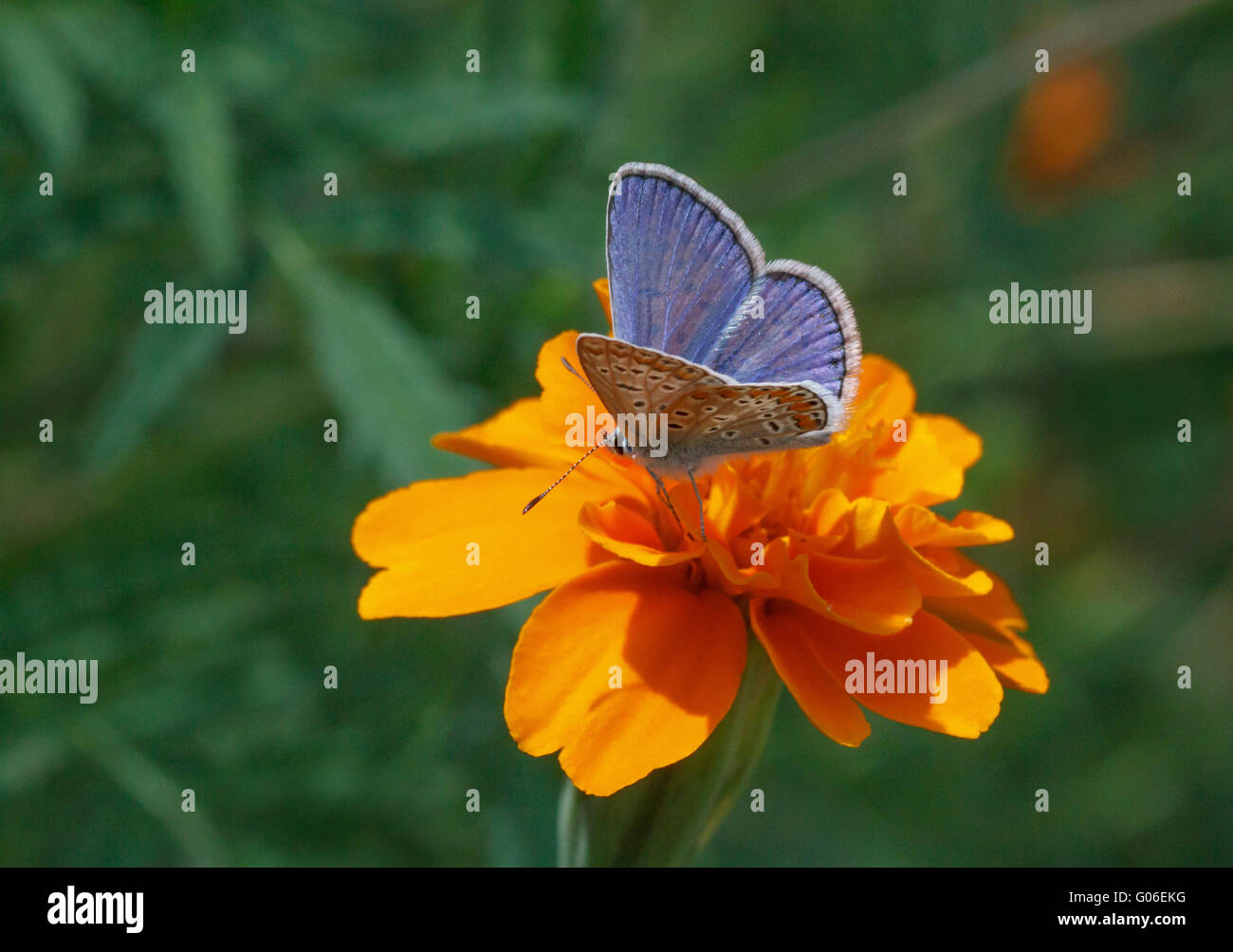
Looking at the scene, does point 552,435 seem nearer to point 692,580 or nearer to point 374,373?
point 692,580

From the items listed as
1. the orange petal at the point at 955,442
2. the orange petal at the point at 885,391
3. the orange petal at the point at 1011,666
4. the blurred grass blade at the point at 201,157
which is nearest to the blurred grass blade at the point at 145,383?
the blurred grass blade at the point at 201,157

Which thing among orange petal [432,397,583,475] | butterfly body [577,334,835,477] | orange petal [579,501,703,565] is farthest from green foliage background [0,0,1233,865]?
butterfly body [577,334,835,477]

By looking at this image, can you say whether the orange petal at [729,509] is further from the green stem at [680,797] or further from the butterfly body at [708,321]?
the green stem at [680,797]

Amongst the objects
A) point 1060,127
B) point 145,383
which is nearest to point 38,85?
point 145,383

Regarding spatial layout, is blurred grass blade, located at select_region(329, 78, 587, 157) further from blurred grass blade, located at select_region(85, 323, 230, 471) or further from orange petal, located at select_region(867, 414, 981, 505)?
orange petal, located at select_region(867, 414, 981, 505)

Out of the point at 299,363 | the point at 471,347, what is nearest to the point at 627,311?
the point at 471,347
